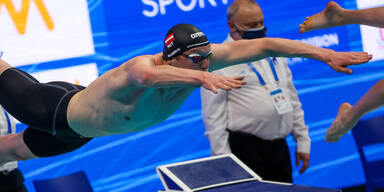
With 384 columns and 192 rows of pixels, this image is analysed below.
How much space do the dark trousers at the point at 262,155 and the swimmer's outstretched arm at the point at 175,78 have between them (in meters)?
1.64

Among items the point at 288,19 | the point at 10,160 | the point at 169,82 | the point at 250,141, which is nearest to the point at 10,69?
the point at 10,160

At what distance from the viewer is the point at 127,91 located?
304 cm

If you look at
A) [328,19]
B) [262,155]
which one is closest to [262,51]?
[328,19]

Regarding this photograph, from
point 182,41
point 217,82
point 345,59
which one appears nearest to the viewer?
point 217,82

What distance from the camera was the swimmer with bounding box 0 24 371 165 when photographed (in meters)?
2.81

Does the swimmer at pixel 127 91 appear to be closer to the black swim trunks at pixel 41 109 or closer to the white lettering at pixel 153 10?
the black swim trunks at pixel 41 109

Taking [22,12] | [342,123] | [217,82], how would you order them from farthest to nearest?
[22,12]
[342,123]
[217,82]

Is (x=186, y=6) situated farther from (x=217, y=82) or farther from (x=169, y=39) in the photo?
(x=217, y=82)

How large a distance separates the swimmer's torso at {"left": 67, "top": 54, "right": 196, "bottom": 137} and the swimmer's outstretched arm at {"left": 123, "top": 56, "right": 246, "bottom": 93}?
0.28 m

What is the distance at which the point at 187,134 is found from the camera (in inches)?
219

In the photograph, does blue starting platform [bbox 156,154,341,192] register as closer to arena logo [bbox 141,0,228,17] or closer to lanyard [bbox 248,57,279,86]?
lanyard [bbox 248,57,279,86]

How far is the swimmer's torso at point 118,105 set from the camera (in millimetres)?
3066

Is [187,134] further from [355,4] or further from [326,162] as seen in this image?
[355,4]

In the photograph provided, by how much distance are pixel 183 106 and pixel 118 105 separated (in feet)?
7.86
